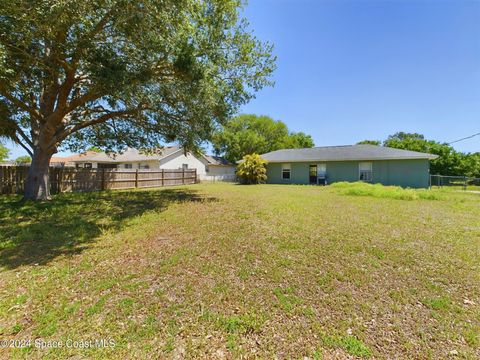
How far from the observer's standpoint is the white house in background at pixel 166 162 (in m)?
24.2

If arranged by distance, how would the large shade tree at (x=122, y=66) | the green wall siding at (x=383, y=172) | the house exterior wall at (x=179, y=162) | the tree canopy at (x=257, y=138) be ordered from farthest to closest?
the tree canopy at (x=257, y=138)
the house exterior wall at (x=179, y=162)
the green wall siding at (x=383, y=172)
the large shade tree at (x=122, y=66)

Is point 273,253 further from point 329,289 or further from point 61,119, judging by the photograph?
point 61,119

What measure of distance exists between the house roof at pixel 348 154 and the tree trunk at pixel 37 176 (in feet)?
56.4

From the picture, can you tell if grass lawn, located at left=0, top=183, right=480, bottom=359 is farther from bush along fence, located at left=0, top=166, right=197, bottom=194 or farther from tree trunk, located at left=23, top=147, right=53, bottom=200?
bush along fence, located at left=0, top=166, right=197, bottom=194

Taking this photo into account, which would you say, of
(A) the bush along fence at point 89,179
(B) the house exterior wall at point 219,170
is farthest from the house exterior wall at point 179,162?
(A) the bush along fence at point 89,179

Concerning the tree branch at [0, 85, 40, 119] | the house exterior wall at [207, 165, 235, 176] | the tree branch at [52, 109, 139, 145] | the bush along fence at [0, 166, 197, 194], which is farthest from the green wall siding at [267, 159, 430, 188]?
the tree branch at [0, 85, 40, 119]

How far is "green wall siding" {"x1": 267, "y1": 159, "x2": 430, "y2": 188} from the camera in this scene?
56.2 feet

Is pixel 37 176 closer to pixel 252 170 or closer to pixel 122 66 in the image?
pixel 122 66

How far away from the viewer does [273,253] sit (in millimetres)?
4387

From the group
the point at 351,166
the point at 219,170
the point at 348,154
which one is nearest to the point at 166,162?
the point at 219,170

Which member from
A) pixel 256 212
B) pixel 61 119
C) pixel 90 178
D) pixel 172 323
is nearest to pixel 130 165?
pixel 90 178

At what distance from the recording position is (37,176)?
934 centimetres

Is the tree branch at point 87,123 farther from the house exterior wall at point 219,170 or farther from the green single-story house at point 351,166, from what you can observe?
the house exterior wall at point 219,170

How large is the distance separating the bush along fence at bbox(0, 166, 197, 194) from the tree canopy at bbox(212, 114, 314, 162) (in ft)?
49.2
